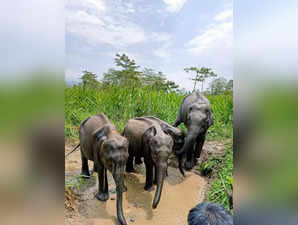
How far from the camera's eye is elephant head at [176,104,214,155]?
2.09 meters

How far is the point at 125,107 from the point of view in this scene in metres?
3.25

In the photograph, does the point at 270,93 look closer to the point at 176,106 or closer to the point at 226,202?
the point at 226,202

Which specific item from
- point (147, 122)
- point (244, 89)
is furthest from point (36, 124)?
point (147, 122)

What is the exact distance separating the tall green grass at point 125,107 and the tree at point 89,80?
30cm

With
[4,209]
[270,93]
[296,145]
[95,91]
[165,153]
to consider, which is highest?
[95,91]

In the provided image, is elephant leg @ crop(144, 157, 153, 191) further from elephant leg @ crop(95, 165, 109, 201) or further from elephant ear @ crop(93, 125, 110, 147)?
elephant ear @ crop(93, 125, 110, 147)

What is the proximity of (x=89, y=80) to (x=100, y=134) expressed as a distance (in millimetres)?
2956

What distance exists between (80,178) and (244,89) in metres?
1.74

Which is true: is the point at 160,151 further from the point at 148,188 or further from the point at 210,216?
the point at 210,216

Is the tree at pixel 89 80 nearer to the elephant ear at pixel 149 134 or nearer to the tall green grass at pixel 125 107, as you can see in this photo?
the tall green grass at pixel 125 107

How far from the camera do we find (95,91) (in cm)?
377

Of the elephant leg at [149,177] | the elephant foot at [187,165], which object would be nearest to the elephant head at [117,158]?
the elephant leg at [149,177]

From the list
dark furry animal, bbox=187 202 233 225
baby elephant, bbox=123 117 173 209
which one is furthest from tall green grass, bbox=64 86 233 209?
dark furry animal, bbox=187 202 233 225

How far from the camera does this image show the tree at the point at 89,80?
392 centimetres
